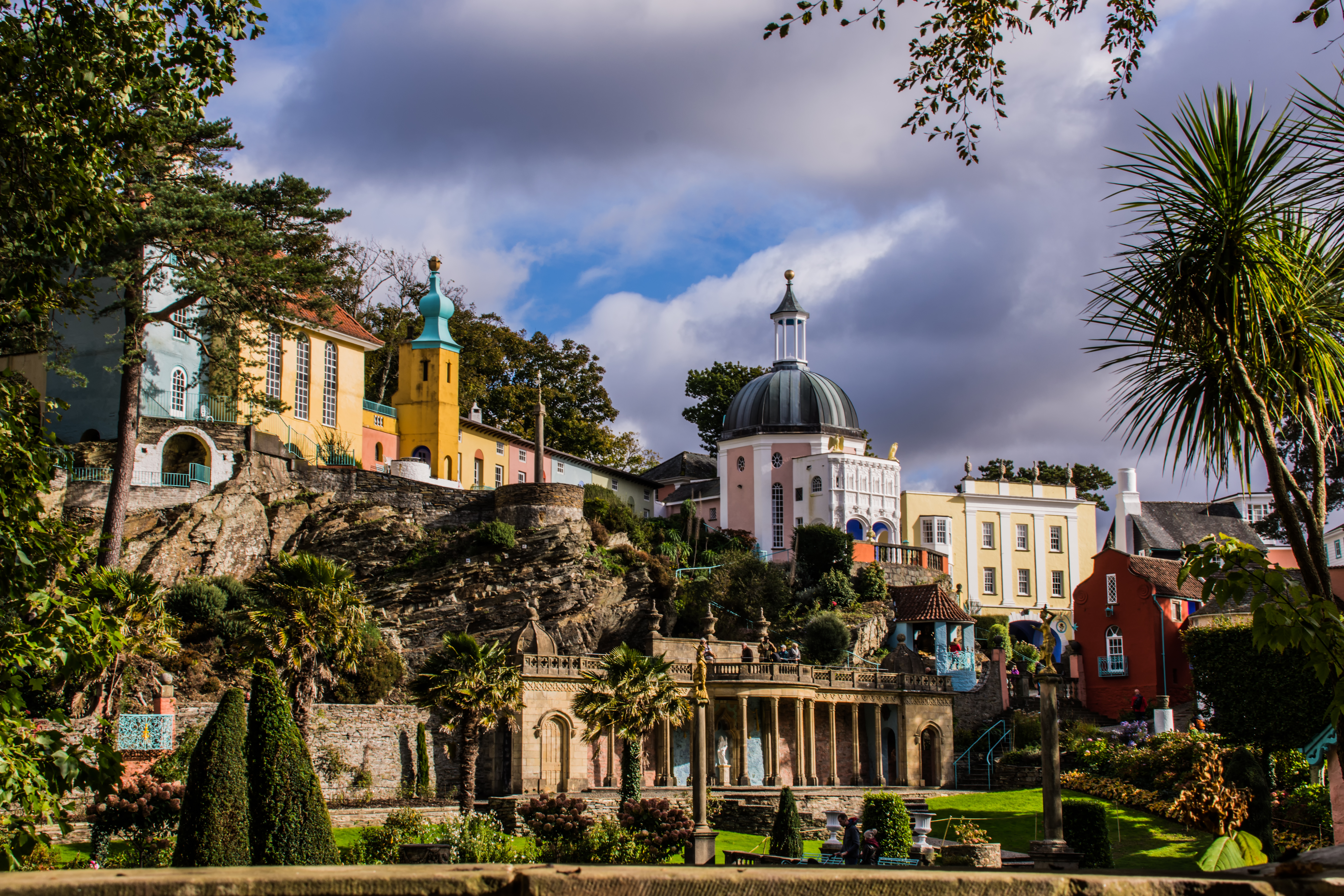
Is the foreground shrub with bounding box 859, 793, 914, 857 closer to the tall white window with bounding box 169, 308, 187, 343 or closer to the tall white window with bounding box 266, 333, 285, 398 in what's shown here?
the tall white window with bounding box 169, 308, 187, 343

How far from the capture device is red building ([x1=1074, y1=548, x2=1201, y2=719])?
1844 inches

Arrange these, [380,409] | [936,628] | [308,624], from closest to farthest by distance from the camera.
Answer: [308,624], [936,628], [380,409]

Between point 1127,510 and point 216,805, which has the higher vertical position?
point 1127,510

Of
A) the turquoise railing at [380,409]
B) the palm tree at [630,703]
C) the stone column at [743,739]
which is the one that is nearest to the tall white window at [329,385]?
the turquoise railing at [380,409]

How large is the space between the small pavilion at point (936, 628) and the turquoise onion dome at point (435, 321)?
24.8m

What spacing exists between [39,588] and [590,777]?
3020cm

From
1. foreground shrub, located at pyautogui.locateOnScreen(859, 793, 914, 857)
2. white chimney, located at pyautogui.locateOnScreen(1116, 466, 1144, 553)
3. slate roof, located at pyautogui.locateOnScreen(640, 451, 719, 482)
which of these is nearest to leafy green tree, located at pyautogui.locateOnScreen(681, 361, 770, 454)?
slate roof, located at pyautogui.locateOnScreen(640, 451, 719, 482)

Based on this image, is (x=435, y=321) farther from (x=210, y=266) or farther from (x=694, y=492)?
(x=694, y=492)

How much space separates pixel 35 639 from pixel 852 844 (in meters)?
19.1

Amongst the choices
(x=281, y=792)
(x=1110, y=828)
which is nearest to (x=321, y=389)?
(x=281, y=792)

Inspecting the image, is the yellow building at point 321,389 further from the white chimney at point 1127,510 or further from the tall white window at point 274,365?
the white chimney at point 1127,510

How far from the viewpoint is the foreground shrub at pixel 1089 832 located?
84.3 feet

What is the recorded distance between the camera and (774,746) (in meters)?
44.0

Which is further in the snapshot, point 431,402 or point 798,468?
point 798,468
